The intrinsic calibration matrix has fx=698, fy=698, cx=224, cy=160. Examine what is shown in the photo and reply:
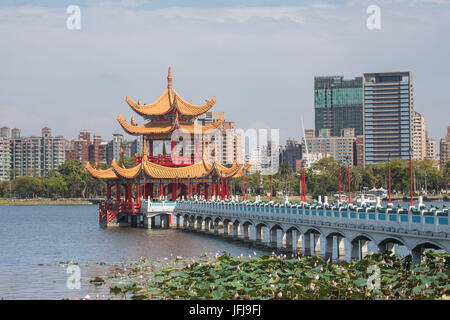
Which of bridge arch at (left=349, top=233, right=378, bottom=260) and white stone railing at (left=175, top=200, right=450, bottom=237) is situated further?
bridge arch at (left=349, top=233, right=378, bottom=260)

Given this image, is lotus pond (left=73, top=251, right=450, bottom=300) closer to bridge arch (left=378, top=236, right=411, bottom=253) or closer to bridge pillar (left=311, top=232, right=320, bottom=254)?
bridge arch (left=378, top=236, right=411, bottom=253)

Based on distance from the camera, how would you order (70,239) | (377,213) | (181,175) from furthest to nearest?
(181,175) → (70,239) → (377,213)

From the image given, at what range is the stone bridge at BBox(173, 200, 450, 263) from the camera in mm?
29172

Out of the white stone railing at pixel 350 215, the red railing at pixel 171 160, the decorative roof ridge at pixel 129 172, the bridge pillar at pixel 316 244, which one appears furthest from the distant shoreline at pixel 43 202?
the bridge pillar at pixel 316 244

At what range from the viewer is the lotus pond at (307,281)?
2289cm

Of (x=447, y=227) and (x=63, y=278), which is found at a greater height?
(x=447, y=227)

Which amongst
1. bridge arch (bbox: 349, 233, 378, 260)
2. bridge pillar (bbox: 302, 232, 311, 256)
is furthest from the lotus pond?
bridge pillar (bbox: 302, 232, 311, 256)

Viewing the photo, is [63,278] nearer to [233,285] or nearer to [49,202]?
[233,285]

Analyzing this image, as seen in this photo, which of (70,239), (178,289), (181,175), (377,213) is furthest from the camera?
(181,175)

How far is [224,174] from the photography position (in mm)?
74438

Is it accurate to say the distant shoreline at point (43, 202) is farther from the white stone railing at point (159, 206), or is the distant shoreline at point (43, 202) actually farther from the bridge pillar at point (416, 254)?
the bridge pillar at point (416, 254)

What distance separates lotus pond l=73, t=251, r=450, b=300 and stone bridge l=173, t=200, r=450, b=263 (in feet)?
4.72

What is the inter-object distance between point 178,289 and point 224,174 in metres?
48.8
